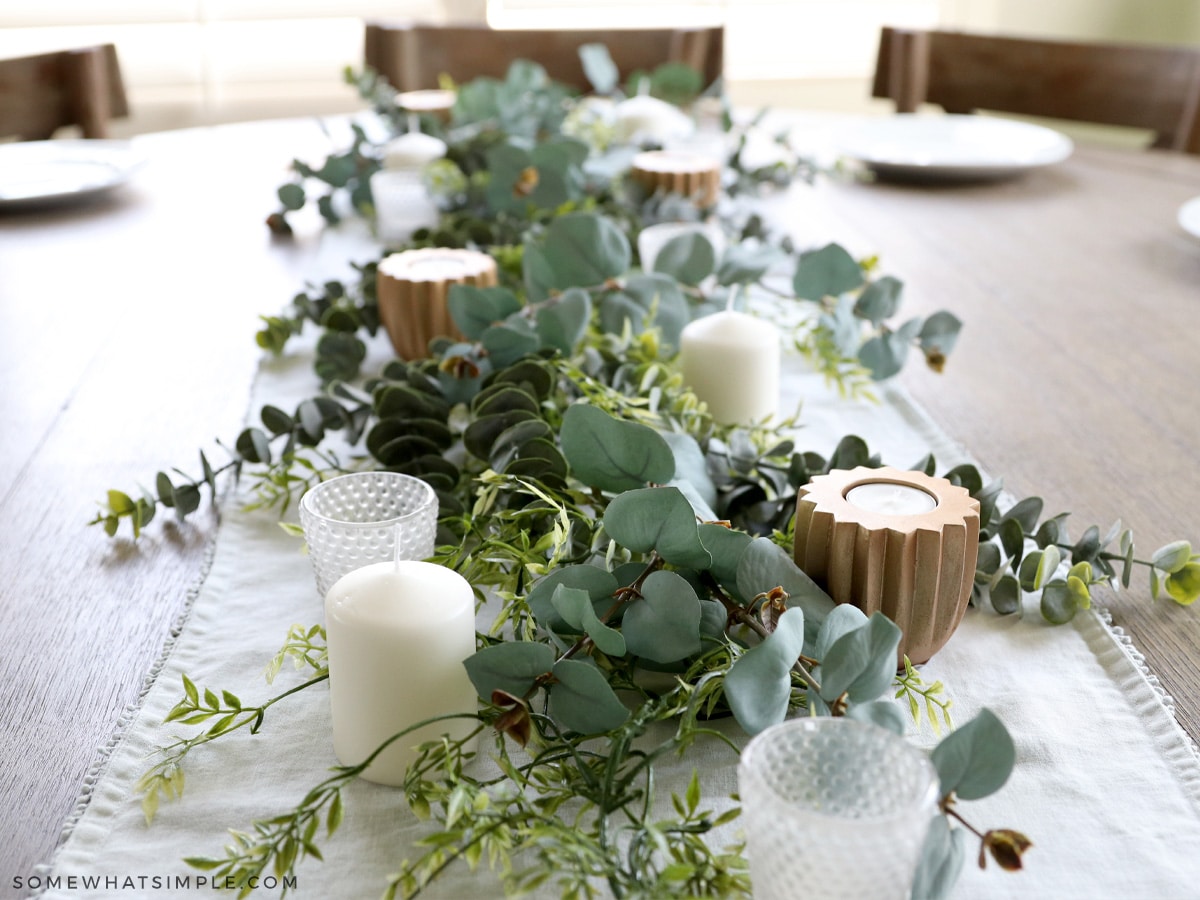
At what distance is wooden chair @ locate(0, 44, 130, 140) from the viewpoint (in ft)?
5.57

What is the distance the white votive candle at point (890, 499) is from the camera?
1.72 ft

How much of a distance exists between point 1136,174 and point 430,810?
1.41 meters

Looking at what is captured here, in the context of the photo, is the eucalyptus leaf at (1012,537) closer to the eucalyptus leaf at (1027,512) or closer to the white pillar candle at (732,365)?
the eucalyptus leaf at (1027,512)

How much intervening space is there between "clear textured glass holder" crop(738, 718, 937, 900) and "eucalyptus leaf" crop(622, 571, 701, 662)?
9 centimetres

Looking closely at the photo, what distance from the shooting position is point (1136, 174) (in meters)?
1.52

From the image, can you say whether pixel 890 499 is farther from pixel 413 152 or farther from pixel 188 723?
pixel 413 152

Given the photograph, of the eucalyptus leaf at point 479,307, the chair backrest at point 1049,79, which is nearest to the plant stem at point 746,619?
the eucalyptus leaf at point 479,307

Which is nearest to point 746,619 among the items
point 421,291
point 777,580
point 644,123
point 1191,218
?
point 777,580

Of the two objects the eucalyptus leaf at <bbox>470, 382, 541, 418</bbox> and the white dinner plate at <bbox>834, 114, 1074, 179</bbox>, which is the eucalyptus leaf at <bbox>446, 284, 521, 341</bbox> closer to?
the eucalyptus leaf at <bbox>470, 382, 541, 418</bbox>

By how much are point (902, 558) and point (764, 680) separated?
0.36 feet

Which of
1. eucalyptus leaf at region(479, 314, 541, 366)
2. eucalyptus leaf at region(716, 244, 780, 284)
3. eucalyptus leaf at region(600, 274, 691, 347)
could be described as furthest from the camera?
eucalyptus leaf at region(716, 244, 780, 284)

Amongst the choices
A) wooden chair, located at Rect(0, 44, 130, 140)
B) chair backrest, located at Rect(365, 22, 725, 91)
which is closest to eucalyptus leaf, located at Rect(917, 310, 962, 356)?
chair backrest, located at Rect(365, 22, 725, 91)

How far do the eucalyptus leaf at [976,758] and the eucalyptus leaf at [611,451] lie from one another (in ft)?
0.62

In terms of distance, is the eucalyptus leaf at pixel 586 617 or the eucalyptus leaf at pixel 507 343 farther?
the eucalyptus leaf at pixel 507 343
